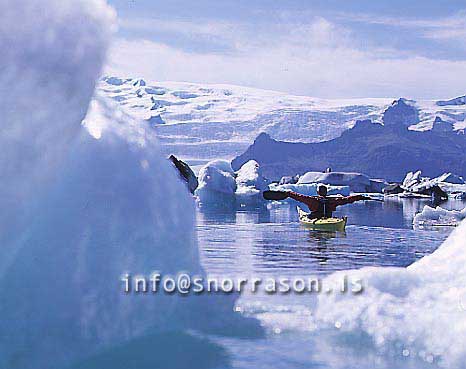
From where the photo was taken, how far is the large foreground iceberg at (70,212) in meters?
3.75

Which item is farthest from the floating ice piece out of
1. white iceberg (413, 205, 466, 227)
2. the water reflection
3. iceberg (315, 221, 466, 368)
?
iceberg (315, 221, 466, 368)

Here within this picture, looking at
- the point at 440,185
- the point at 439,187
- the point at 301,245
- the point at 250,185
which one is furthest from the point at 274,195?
the point at 440,185

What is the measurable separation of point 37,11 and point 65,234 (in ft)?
3.85

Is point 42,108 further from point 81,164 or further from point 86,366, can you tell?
point 86,366

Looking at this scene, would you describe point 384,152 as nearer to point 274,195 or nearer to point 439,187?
point 439,187

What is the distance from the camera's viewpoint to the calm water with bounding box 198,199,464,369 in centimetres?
439

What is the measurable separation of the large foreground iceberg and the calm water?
494 mm

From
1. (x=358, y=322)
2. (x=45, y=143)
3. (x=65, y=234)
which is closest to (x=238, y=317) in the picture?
(x=358, y=322)

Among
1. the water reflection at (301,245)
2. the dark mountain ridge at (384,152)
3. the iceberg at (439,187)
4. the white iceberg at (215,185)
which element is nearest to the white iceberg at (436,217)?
the water reflection at (301,245)

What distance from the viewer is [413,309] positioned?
4734 millimetres

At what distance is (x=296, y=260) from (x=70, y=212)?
6.45m

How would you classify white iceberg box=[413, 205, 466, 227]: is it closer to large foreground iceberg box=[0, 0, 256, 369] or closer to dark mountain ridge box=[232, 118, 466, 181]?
large foreground iceberg box=[0, 0, 256, 369]

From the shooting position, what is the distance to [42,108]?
3.84 meters

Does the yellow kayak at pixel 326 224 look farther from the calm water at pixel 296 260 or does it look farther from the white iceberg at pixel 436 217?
the white iceberg at pixel 436 217
